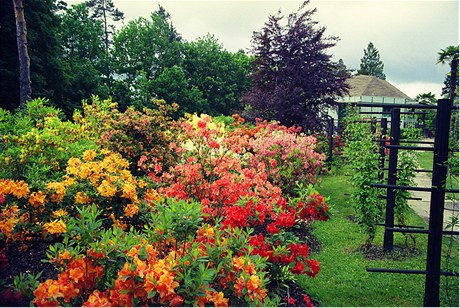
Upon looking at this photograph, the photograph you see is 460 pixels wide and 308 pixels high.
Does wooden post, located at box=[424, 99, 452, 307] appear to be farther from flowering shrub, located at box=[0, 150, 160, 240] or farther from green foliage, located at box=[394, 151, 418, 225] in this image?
flowering shrub, located at box=[0, 150, 160, 240]

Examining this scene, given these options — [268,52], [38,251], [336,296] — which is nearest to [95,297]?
[38,251]

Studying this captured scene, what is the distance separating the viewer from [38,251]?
3736 mm

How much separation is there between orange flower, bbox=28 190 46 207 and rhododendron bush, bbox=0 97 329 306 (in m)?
0.01

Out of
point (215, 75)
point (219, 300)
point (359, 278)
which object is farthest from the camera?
point (215, 75)

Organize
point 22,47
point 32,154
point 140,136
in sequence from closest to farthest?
1. point 32,154
2. point 140,136
3. point 22,47

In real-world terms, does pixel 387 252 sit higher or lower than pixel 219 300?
lower

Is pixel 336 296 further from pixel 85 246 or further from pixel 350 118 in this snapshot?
pixel 350 118

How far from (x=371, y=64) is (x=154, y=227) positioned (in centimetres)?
4254

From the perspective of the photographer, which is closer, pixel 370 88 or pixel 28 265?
pixel 28 265

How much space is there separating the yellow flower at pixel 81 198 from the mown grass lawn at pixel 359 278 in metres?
2.31

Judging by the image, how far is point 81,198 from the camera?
325 cm

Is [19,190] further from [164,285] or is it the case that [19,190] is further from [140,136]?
[140,136]

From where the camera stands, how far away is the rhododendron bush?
6.75 ft

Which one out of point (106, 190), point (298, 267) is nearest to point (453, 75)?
point (298, 267)
